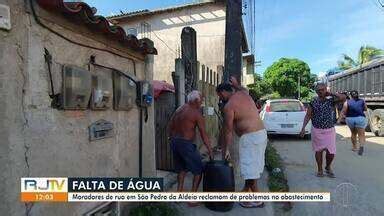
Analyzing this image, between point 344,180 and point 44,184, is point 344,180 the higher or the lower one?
the lower one

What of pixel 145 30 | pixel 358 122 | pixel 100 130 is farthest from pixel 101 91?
pixel 145 30

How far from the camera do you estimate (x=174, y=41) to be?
816 inches

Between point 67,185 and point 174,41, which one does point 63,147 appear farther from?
point 174,41

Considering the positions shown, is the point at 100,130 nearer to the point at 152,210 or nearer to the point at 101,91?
the point at 101,91

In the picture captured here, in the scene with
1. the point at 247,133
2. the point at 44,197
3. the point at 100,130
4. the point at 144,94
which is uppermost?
the point at 144,94

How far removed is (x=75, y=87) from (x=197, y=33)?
55.1 feet

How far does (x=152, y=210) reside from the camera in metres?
5.19

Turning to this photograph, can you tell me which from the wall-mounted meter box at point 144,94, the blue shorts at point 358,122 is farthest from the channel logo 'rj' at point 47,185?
the blue shorts at point 358,122

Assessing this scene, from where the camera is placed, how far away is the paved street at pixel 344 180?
6.05 meters

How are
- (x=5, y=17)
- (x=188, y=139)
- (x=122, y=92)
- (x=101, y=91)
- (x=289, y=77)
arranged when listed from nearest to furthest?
1. (x=5, y=17)
2. (x=101, y=91)
3. (x=122, y=92)
4. (x=188, y=139)
5. (x=289, y=77)

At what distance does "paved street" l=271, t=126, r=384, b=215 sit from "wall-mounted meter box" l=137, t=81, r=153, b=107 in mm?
2452

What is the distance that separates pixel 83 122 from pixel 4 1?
151 cm

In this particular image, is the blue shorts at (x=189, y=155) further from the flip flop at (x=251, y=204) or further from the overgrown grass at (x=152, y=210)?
the overgrown grass at (x=152, y=210)

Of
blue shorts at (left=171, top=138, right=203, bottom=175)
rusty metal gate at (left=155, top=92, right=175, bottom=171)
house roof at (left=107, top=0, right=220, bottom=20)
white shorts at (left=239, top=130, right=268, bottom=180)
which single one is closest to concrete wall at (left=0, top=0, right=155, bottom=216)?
blue shorts at (left=171, top=138, right=203, bottom=175)
